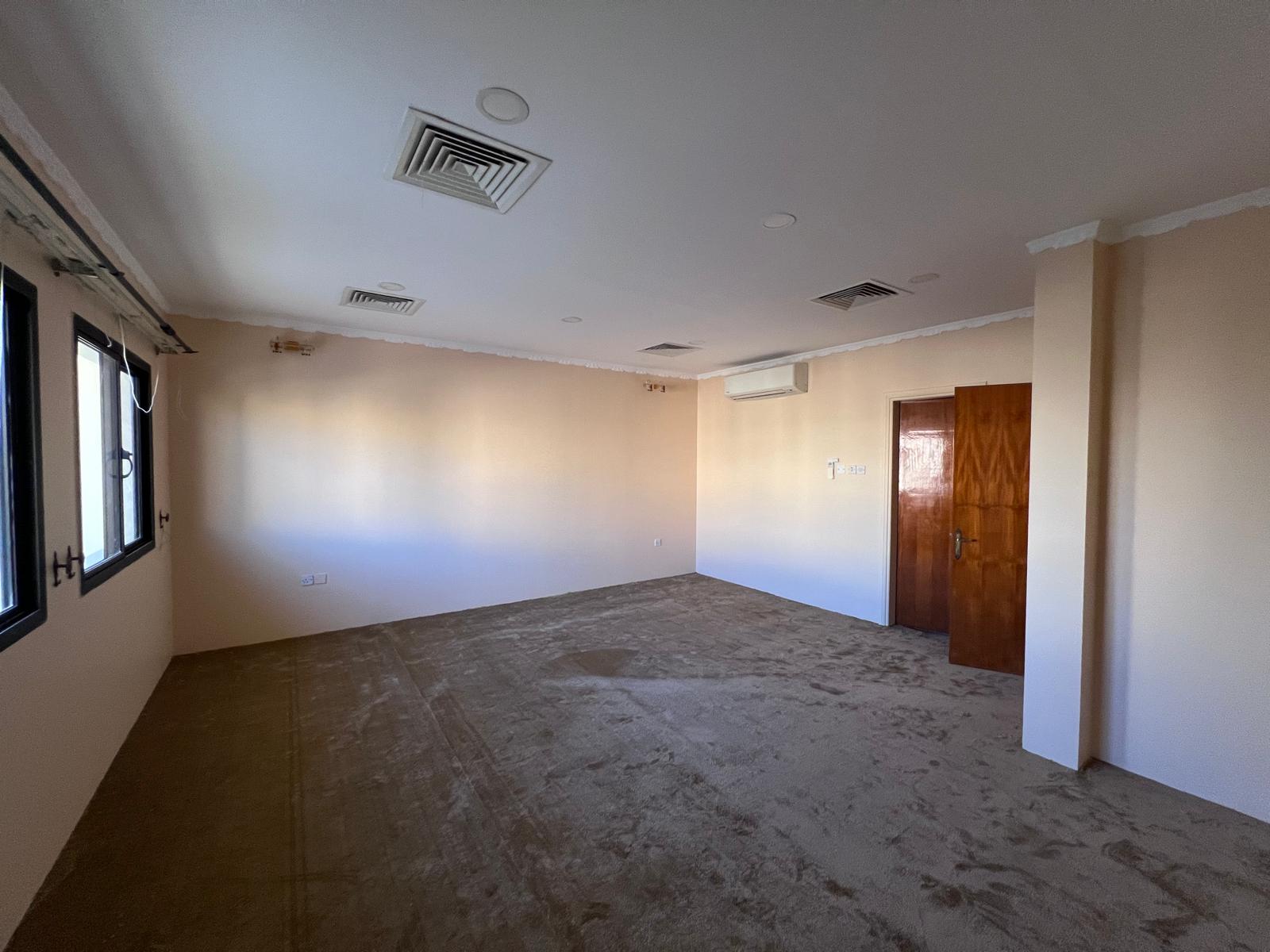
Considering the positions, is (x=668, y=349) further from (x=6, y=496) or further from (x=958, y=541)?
(x=6, y=496)

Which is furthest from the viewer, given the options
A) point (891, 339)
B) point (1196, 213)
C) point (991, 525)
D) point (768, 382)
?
point (768, 382)

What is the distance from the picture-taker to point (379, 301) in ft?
12.6

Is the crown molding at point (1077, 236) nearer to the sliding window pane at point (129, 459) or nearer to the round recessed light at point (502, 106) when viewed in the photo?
the round recessed light at point (502, 106)

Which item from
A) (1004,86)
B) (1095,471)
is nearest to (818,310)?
(1095,471)

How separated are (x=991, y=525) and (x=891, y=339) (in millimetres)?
1870

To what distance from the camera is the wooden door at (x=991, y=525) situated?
372cm

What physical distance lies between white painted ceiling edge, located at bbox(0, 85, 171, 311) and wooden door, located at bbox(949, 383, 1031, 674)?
4.99 metres

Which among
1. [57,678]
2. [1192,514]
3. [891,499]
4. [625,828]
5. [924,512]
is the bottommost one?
[625,828]

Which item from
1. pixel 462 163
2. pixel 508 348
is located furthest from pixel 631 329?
pixel 462 163

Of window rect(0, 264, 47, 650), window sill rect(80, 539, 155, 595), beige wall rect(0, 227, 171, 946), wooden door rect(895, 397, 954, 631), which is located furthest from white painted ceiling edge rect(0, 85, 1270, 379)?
window sill rect(80, 539, 155, 595)

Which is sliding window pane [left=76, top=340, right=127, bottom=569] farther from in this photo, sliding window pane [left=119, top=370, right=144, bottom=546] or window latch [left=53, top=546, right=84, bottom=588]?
window latch [left=53, top=546, right=84, bottom=588]

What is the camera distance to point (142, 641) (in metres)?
3.17

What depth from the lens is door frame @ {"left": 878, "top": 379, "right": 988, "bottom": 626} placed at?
4766mm

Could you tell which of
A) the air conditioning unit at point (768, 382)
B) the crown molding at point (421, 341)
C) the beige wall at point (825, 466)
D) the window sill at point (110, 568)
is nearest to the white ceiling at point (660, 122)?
the crown molding at point (421, 341)
